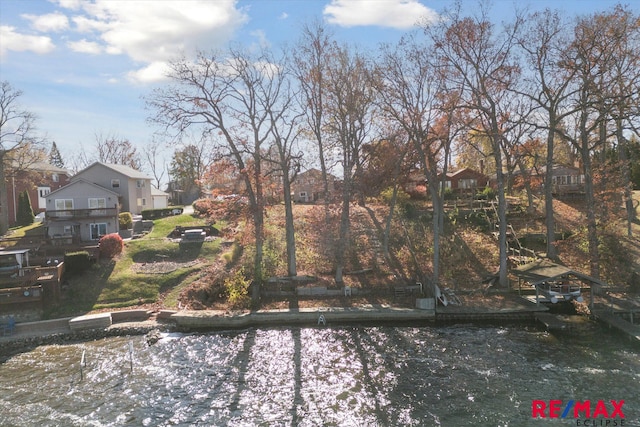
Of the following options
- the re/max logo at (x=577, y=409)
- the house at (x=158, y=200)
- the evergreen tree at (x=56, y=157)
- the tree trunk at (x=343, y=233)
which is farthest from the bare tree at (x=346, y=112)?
the evergreen tree at (x=56, y=157)

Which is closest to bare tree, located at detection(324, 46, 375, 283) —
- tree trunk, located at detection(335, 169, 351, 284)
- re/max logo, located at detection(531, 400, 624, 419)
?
tree trunk, located at detection(335, 169, 351, 284)

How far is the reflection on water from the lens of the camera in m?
13.4

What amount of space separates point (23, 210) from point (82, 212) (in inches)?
616

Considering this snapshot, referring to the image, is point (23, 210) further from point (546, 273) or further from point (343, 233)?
point (546, 273)

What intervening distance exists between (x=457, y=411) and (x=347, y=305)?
11.4 m

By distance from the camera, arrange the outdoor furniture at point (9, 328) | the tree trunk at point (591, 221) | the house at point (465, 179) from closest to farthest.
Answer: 1. the outdoor furniture at point (9, 328)
2. the tree trunk at point (591, 221)
3. the house at point (465, 179)

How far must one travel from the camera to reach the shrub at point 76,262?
2669cm

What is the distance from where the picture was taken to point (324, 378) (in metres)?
15.8

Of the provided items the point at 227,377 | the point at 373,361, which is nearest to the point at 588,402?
the point at 373,361

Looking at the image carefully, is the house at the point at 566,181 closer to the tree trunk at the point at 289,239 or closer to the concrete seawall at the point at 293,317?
the concrete seawall at the point at 293,317

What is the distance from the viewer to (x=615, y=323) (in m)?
20.2

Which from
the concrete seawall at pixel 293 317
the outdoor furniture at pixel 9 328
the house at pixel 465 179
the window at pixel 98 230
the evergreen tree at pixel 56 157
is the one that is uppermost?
the evergreen tree at pixel 56 157

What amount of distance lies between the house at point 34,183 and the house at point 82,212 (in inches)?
353

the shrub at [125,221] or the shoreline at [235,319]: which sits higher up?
the shrub at [125,221]
